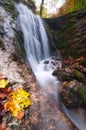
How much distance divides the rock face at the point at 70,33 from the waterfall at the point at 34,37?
641 millimetres

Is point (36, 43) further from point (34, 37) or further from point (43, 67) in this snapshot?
point (43, 67)

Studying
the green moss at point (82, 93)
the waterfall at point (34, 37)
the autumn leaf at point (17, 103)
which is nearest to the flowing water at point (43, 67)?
the waterfall at point (34, 37)

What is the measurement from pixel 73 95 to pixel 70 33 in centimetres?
566

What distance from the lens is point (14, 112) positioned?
260 centimetres

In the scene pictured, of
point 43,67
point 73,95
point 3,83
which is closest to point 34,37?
point 43,67

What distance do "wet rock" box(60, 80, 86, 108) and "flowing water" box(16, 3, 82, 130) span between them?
253 millimetres

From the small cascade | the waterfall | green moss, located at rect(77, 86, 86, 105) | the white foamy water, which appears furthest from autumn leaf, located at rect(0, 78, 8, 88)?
the waterfall

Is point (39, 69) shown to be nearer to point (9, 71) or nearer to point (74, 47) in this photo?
point (74, 47)

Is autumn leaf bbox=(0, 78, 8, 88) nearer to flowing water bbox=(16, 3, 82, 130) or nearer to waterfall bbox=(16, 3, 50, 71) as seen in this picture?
flowing water bbox=(16, 3, 82, 130)

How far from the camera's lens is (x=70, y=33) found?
34.4 ft

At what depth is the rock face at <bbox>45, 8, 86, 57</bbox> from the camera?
9664 millimetres

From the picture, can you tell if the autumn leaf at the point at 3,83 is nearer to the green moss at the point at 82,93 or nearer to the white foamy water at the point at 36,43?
the green moss at the point at 82,93

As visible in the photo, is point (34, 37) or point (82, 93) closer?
point (82, 93)

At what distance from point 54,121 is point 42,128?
0.40 m
